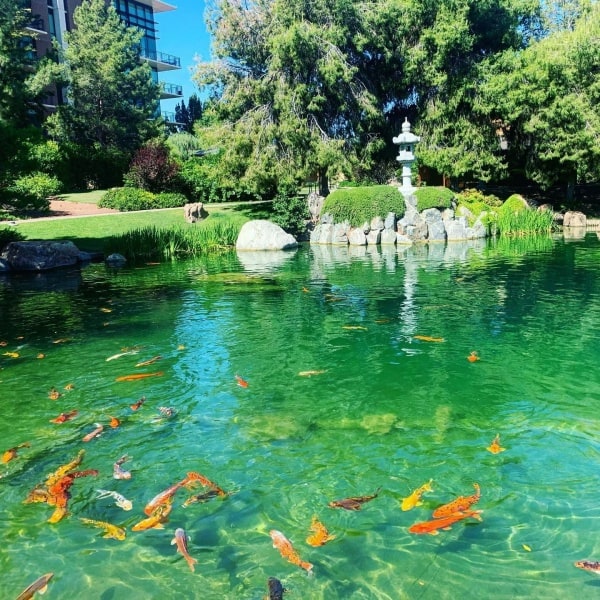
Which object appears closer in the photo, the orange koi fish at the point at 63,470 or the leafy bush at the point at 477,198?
the orange koi fish at the point at 63,470

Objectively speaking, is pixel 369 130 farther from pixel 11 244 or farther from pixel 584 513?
pixel 584 513

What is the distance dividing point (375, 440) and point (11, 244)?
15612 millimetres

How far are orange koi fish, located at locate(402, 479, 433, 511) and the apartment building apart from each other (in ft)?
130

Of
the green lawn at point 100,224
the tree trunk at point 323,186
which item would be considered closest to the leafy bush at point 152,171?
the green lawn at point 100,224

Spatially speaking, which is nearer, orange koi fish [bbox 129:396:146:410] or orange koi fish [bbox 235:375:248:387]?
orange koi fish [bbox 129:396:146:410]

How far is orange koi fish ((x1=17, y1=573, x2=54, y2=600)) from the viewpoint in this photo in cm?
291

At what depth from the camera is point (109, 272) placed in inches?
627

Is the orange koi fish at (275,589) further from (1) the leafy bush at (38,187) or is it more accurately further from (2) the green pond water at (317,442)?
(1) the leafy bush at (38,187)

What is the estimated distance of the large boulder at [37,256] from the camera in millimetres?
16453

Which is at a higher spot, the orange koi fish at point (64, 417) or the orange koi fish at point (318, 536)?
the orange koi fish at point (64, 417)

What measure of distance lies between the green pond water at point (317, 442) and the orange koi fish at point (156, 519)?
0.05 meters

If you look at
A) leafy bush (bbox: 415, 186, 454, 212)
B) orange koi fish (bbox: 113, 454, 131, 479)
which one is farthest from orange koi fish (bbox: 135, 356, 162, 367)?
leafy bush (bbox: 415, 186, 454, 212)

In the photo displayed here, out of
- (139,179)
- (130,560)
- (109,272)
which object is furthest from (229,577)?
(139,179)

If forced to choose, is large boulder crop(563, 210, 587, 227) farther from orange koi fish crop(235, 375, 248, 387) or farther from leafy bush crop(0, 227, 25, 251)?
orange koi fish crop(235, 375, 248, 387)
